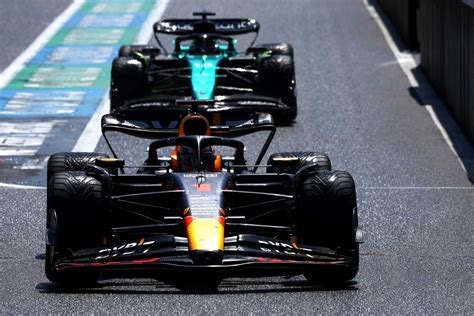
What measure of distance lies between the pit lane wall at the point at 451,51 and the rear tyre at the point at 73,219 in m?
7.81

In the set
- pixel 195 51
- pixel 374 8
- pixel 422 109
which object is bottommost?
pixel 374 8

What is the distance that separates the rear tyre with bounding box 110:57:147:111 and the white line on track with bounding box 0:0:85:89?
3.88 meters

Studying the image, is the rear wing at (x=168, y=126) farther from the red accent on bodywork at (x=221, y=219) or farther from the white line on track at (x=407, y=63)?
the white line on track at (x=407, y=63)

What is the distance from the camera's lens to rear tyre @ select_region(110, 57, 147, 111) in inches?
734

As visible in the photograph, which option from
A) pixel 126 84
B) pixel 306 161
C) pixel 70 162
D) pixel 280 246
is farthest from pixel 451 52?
pixel 280 246

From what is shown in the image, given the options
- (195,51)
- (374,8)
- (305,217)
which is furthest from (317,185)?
(374,8)

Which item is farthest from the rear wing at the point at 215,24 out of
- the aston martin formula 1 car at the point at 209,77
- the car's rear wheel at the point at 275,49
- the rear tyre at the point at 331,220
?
the rear tyre at the point at 331,220

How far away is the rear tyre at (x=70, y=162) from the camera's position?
1205 cm

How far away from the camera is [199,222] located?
10.3 m

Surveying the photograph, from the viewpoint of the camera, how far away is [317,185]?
10.6 metres

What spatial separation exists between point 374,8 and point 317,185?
19507mm

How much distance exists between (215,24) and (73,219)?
32.3 feet

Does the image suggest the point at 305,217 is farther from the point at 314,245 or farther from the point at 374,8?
the point at 374,8

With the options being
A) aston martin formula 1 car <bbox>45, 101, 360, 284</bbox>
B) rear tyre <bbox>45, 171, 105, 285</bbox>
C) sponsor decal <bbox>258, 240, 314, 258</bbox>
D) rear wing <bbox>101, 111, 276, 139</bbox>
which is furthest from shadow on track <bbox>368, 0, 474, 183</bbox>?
rear tyre <bbox>45, 171, 105, 285</bbox>
